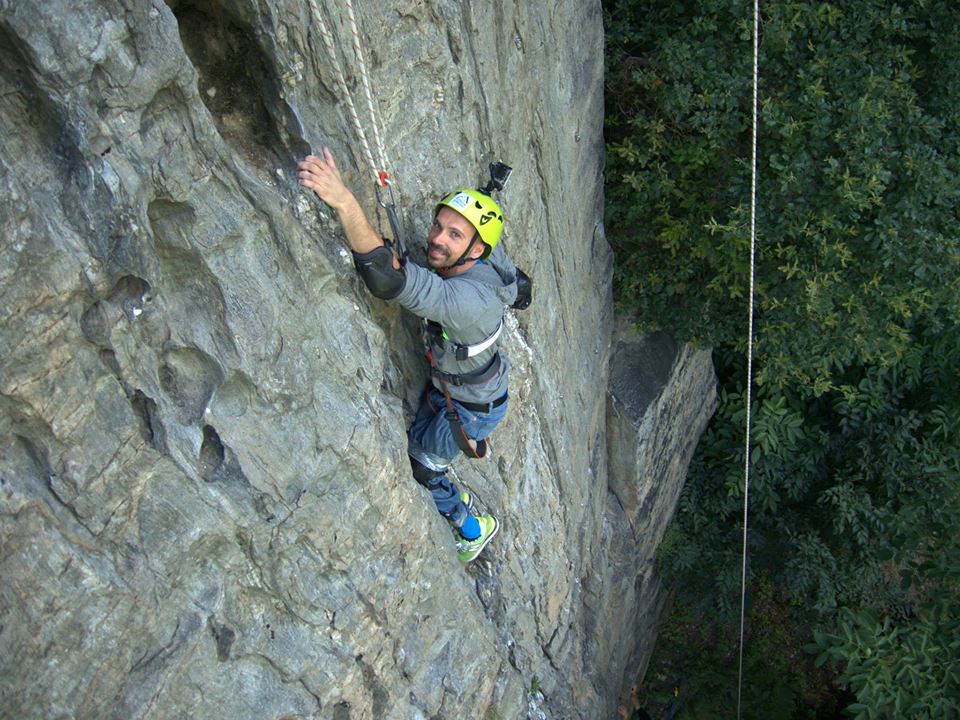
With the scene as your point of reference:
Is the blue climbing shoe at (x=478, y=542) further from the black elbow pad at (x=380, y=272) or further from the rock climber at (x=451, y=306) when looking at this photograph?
the black elbow pad at (x=380, y=272)

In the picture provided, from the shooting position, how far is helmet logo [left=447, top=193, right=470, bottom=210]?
4.07m

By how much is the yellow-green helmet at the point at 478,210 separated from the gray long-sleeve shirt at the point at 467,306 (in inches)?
8.3

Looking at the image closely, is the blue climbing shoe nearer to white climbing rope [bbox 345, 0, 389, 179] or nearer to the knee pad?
the knee pad

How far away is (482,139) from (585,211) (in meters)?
2.29

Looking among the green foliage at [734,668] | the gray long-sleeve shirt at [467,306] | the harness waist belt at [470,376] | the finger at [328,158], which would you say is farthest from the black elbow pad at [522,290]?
the green foliage at [734,668]

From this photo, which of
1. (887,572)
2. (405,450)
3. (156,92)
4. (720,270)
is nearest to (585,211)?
Answer: (720,270)

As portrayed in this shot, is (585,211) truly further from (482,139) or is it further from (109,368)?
(109,368)

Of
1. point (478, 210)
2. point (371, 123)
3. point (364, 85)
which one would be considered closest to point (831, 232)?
point (478, 210)

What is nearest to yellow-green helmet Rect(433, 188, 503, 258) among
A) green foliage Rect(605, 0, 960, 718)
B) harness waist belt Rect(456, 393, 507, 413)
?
harness waist belt Rect(456, 393, 507, 413)

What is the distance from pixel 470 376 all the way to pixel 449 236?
0.80 metres

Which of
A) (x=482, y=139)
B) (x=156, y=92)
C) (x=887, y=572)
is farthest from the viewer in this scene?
(x=887, y=572)

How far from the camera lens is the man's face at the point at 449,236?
4117mm

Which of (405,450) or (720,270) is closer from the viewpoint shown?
(405,450)

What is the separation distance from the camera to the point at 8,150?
2.61 m
